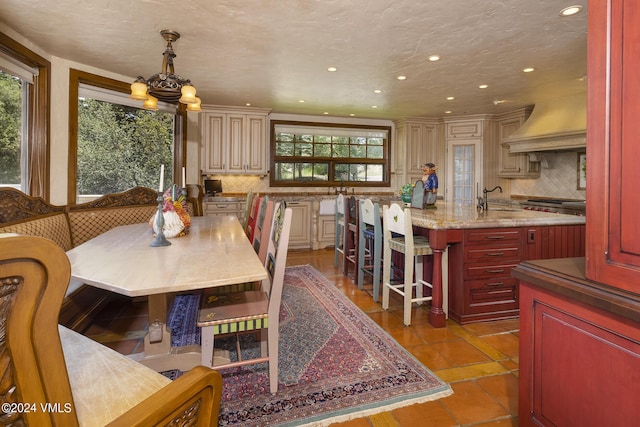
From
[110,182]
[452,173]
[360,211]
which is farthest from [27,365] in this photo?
[452,173]

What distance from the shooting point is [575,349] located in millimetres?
1045

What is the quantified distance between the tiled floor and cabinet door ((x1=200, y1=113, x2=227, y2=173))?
2782mm

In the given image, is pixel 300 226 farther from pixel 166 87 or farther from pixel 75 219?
pixel 166 87

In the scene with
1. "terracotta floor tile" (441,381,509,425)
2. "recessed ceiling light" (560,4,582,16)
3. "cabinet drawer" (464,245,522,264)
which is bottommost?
"terracotta floor tile" (441,381,509,425)

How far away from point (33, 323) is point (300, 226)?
17.2 ft

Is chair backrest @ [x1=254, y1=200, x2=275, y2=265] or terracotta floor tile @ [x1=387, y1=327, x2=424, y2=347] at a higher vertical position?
chair backrest @ [x1=254, y1=200, x2=275, y2=265]

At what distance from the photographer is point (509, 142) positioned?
5.22 meters

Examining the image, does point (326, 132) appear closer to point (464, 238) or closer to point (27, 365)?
point (464, 238)

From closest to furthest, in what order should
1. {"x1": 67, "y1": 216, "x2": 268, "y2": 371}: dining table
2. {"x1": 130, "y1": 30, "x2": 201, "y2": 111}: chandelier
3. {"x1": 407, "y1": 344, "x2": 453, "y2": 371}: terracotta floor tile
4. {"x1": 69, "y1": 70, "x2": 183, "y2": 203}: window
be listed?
{"x1": 67, "y1": 216, "x2": 268, "y2": 371}: dining table, {"x1": 407, "y1": 344, "x2": 453, "y2": 371}: terracotta floor tile, {"x1": 130, "y1": 30, "x2": 201, "y2": 111}: chandelier, {"x1": 69, "y1": 70, "x2": 183, "y2": 203}: window

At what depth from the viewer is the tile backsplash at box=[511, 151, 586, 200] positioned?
201 inches

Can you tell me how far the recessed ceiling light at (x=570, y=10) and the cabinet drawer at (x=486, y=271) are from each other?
1.84 metres

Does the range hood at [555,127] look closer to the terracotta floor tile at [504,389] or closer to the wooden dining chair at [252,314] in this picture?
the terracotta floor tile at [504,389]

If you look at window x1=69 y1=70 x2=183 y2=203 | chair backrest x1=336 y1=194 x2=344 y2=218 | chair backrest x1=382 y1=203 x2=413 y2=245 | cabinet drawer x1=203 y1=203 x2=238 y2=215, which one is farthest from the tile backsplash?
window x1=69 y1=70 x2=183 y2=203

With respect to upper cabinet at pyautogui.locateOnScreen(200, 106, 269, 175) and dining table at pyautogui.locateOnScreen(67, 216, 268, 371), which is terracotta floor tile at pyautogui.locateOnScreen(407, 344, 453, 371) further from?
upper cabinet at pyautogui.locateOnScreen(200, 106, 269, 175)
